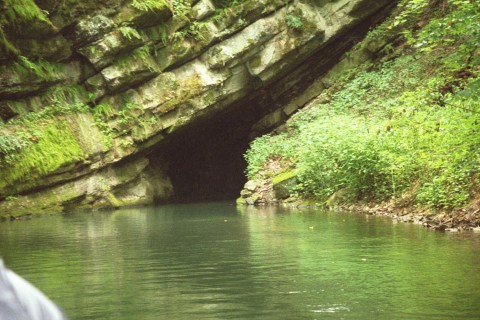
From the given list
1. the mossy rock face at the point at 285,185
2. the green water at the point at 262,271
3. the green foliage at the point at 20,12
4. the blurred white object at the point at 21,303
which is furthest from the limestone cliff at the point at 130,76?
the blurred white object at the point at 21,303

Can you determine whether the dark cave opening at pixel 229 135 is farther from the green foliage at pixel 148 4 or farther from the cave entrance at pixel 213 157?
the green foliage at pixel 148 4

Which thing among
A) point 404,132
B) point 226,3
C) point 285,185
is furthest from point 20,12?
point 404,132

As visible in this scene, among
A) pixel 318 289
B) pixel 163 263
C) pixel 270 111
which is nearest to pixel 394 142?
pixel 163 263

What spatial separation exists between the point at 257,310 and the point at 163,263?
9.87 feet

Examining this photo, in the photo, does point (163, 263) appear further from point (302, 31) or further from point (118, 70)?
point (302, 31)

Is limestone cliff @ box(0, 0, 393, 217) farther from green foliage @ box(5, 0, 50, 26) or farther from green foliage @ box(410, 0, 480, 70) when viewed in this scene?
green foliage @ box(410, 0, 480, 70)

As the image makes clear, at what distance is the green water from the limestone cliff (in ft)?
30.9

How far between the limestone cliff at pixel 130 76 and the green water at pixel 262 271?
9416mm

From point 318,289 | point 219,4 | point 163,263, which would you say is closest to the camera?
point 318,289

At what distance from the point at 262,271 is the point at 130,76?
16307 mm

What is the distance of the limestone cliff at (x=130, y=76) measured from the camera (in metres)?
20.3

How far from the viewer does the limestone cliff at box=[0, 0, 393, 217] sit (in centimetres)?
2033

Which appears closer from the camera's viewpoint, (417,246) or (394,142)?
(417,246)

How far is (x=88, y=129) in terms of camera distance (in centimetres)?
2220
